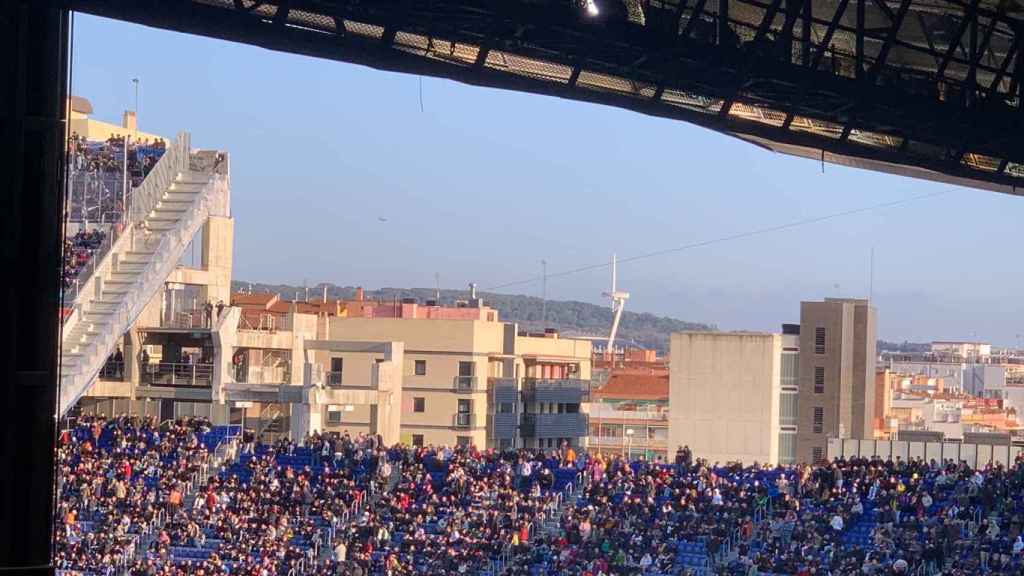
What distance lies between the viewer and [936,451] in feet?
99.9

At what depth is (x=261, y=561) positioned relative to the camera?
87.5 ft

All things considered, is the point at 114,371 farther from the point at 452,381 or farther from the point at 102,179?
the point at 452,381

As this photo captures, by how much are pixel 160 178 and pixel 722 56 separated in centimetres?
2696

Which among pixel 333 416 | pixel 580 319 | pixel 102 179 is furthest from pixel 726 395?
pixel 580 319

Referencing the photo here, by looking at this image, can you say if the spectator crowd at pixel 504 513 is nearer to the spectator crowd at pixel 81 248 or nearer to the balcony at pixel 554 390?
the spectator crowd at pixel 81 248

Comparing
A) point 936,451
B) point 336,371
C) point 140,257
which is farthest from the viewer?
point 336,371

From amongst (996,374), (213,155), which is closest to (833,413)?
(213,155)

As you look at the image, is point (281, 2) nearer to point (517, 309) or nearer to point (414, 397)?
point (414, 397)

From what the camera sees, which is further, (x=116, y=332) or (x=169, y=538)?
(x=116, y=332)

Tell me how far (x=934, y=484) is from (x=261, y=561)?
34.6 feet

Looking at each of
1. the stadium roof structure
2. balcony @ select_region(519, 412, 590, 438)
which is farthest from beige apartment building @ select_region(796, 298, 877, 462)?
the stadium roof structure

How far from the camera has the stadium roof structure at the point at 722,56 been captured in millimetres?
9508

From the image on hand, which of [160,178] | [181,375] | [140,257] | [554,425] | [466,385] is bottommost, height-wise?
[554,425]

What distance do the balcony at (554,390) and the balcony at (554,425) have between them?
50 cm
